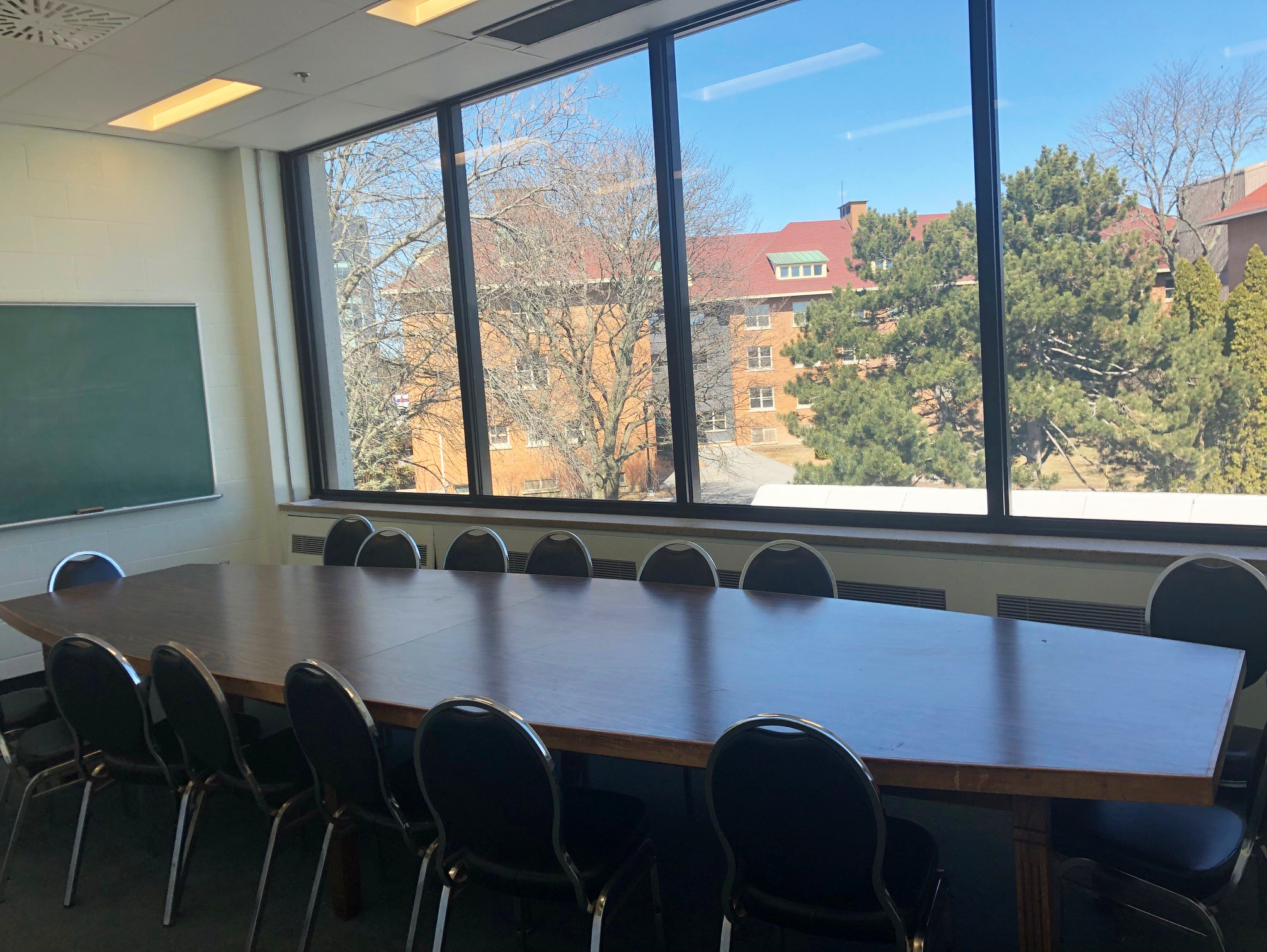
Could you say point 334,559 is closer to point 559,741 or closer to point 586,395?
point 586,395

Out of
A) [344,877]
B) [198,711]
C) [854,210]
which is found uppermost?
[854,210]

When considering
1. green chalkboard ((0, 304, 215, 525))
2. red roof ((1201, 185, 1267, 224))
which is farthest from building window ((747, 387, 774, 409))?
green chalkboard ((0, 304, 215, 525))

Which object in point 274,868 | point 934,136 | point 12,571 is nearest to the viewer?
point 274,868

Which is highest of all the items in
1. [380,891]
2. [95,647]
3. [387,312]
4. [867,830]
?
[387,312]

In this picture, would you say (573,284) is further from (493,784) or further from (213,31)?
(493,784)

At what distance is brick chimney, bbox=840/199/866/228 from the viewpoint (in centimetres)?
412

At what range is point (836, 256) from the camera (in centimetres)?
421

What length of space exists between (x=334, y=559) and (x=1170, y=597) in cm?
389

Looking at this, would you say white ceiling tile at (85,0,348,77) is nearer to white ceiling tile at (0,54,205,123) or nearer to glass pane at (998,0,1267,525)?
white ceiling tile at (0,54,205,123)

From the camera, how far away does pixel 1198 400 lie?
3.43 metres

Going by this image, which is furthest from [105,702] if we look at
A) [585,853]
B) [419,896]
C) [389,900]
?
[585,853]

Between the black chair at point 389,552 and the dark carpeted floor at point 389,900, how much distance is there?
140 centimetres

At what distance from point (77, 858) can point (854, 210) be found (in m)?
3.91

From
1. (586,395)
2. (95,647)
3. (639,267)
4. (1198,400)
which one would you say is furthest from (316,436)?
(1198,400)
